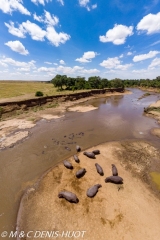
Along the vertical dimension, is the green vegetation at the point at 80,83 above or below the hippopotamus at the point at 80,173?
above

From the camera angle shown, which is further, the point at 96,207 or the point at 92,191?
the point at 92,191

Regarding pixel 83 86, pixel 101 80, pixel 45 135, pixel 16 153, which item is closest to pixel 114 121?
pixel 45 135

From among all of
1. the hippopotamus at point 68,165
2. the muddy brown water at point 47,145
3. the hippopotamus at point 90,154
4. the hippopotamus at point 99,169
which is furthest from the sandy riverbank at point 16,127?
the hippopotamus at point 99,169

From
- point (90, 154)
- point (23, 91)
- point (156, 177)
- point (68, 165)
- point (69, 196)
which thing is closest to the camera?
point (69, 196)

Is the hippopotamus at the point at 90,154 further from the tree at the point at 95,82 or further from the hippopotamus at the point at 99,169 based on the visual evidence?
the tree at the point at 95,82

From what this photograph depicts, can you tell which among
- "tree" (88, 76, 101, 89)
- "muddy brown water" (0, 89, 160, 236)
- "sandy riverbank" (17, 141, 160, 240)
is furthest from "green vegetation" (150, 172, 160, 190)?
"tree" (88, 76, 101, 89)

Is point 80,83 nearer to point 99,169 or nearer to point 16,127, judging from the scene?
point 16,127

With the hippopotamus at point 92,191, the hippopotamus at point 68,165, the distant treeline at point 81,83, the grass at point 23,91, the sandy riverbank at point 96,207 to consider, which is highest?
the distant treeline at point 81,83

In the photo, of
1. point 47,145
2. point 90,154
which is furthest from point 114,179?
point 47,145
